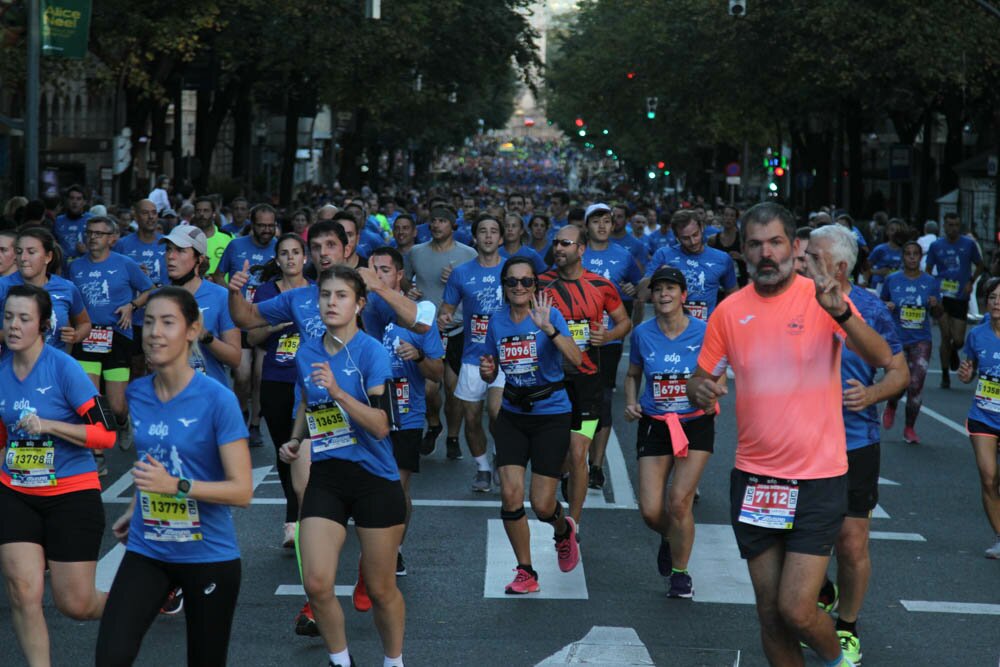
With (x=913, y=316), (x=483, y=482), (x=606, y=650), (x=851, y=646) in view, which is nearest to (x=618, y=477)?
(x=483, y=482)

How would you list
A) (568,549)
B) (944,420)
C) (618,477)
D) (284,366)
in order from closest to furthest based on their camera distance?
(568,549)
(284,366)
(618,477)
(944,420)

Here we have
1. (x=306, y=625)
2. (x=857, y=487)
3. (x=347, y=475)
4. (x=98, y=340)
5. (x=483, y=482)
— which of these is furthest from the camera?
(x=98, y=340)

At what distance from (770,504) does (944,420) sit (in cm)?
1172

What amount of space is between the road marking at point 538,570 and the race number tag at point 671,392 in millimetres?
1089

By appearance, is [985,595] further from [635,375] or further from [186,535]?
[186,535]

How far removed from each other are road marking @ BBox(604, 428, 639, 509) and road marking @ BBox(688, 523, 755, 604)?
101 centimetres

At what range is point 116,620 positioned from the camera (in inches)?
226

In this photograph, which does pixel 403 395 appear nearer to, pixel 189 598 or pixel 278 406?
pixel 278 406

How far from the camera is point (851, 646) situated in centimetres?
780

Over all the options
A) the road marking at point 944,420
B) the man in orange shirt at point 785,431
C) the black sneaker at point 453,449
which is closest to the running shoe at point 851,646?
the man in orange shirt at point 785,431

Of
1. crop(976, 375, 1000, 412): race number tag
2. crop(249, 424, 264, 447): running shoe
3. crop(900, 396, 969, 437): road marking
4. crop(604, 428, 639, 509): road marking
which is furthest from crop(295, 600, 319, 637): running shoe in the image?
crop(900, 396, 969, 437): road marking

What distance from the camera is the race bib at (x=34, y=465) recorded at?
674 cm

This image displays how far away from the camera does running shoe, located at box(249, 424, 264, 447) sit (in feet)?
47.0

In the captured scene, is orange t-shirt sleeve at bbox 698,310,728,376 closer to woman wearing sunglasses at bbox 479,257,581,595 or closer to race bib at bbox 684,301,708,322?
woman wearing sunglasses at bbox 479,257,581,595
